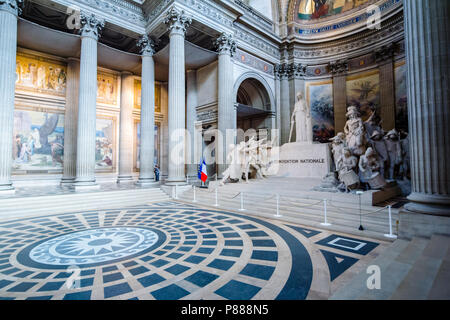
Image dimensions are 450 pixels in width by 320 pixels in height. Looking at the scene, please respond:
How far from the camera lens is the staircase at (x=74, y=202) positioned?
277 inches

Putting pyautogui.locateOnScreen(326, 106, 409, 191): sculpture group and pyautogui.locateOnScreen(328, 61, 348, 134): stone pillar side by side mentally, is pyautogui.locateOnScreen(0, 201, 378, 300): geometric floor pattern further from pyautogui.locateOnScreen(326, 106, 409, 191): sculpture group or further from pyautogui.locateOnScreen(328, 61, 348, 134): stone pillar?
pyautogui.locateOnScreen(328, 61, 348, 134): stone pillar

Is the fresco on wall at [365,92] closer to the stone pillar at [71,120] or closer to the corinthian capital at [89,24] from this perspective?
the corinthian capital at [89,24]

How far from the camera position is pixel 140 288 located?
2629mm

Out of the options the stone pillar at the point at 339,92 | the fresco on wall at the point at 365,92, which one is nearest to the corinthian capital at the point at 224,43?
the stone pillar at the point at 339,92

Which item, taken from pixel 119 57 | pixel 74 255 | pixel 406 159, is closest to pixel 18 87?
pixel 119 57

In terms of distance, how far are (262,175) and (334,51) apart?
12.1 meters

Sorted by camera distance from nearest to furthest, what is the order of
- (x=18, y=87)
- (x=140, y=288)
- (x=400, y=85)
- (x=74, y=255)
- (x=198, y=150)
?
(x=140, y=288), (x=74, y=255), (x=18, y=87), (x=400, y=85), (x=198, y=150)

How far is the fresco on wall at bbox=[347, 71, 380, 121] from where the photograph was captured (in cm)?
1496

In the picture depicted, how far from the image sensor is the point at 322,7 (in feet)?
55.5

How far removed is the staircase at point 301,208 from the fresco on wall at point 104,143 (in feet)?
26.4

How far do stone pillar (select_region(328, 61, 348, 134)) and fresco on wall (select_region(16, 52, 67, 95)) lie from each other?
1786 cm

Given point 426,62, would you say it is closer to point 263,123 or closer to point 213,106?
point 213,106

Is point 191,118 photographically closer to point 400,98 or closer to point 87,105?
point 87,105

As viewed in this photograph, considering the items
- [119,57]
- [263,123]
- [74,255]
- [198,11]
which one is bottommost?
[74,255]
